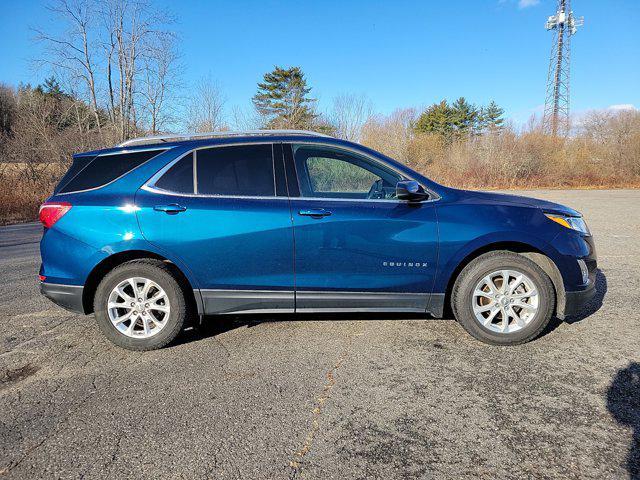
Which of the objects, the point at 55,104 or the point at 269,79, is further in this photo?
the point at 269,79

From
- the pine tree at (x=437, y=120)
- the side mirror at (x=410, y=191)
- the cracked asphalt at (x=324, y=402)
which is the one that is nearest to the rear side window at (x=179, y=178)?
the cracked asphalt at (x=324, y=402)

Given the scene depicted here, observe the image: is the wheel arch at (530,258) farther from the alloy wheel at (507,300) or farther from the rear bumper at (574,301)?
the alloy wheel at (507,300)

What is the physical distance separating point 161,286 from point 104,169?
118cm

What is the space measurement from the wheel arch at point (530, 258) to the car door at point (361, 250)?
253 millimetres

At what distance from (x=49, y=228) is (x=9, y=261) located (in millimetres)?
5012

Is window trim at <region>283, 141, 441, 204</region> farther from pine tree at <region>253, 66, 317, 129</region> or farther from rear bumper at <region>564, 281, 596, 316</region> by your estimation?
pine tree at <region>253, 66, 317, 129</region>

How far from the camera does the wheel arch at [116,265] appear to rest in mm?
3404

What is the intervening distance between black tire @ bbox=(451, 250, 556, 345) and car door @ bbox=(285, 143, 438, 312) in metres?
0.30

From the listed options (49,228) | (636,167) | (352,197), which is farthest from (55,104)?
(636,167)

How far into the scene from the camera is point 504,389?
2709 millimetres

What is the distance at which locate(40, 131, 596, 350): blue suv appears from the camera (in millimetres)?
3316

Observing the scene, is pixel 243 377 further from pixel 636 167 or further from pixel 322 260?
pixel 636 167

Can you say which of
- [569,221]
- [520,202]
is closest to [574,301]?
[569,221]

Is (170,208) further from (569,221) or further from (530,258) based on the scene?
(569,221)
